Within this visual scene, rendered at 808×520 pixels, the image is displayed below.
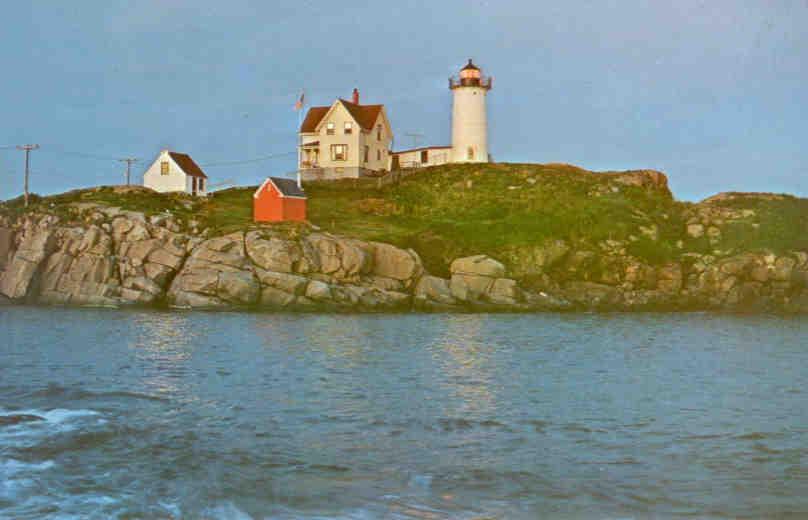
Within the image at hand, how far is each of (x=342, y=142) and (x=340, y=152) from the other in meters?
1.17

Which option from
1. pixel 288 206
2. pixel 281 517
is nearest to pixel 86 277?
pixel 288 206

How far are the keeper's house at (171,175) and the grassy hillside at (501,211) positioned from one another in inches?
157

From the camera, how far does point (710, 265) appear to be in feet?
249

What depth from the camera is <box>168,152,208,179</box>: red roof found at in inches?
3620

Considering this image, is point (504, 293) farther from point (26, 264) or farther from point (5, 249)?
point (5, 249)

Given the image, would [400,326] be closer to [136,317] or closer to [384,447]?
[136,317]

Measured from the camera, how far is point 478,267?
2798 inches

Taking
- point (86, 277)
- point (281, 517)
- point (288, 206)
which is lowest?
point (281, 517)

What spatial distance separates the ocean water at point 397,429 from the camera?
16234 mm

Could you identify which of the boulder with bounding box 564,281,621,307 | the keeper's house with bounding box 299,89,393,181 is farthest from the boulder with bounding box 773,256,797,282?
the keeper's house with bounding box 299,89,393,181

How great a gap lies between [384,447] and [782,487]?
28.8 feet

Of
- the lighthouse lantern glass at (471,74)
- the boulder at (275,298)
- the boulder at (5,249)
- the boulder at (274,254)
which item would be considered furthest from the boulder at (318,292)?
the lighthouse lantern glass at (471,74)

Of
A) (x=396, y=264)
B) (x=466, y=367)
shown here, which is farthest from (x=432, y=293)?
(x=466, y=367)

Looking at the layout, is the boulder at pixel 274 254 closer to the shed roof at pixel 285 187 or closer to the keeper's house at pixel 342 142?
the shed roof at pixel 285 187
